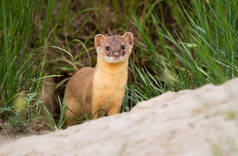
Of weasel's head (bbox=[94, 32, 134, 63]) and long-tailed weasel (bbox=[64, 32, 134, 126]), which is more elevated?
weasel's head (bbox=[94, 32, 134, 63])

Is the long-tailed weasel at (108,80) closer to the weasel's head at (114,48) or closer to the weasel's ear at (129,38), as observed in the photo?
the weasel's head at (114,48)

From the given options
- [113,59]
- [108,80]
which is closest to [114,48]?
[113,59]

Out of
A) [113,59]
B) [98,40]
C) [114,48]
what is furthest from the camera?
[98,40]

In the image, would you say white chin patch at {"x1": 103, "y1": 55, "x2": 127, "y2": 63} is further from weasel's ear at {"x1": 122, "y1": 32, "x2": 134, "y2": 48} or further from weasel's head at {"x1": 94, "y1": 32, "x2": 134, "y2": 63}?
weasel's ear at {"x1": 122, "y1": 32, "x2": 134, "y2": 48}

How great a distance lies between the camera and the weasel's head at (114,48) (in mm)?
4297

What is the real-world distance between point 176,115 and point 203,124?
0.34 m

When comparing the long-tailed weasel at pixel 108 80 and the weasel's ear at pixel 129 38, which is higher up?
the weasel's ear at pixel 129 38

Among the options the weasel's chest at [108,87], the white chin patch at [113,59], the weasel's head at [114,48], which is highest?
the weasel's head at [114,48]

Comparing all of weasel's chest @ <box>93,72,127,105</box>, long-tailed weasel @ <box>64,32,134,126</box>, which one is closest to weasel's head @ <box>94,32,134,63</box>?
long-tailed weasel @ <box>64,32,134,126</box>

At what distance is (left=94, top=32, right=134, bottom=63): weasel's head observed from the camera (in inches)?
169

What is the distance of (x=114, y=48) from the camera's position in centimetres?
439

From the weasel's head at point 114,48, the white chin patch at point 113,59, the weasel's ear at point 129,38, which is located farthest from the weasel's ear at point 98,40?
the white chin patch at point 113,59

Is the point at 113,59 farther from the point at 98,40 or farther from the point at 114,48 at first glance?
the point at 98,40

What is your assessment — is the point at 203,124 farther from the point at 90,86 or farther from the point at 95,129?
the point at 90,86
